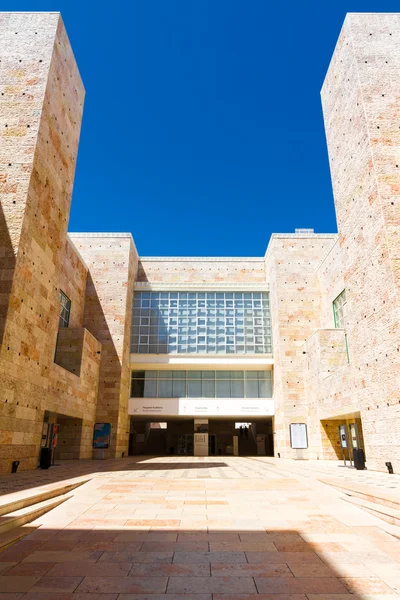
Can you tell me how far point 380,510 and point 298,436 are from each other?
68.7 feet

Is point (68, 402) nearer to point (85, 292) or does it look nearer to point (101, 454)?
point (101, 454)

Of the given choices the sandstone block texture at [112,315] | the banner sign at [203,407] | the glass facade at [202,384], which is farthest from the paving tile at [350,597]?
the glass facade at [202,384]

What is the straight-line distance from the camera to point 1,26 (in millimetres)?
17906

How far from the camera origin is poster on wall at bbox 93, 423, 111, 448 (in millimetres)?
26859

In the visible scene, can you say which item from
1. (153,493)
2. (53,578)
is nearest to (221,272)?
→ (153,493)

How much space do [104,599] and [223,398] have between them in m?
28.9

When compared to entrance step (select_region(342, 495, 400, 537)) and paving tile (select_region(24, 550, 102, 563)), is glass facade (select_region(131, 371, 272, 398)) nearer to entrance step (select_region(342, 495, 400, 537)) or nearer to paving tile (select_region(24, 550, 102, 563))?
entrance step (select_region(342, 495, 400, 537))

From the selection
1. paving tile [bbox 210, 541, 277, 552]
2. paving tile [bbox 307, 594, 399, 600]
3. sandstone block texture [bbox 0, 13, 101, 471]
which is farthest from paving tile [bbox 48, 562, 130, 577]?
sandstone block texture [bbox 0, 13, 101, 471]

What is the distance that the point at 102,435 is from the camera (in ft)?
88.7

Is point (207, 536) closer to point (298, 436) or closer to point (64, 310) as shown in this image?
point (298, 436)

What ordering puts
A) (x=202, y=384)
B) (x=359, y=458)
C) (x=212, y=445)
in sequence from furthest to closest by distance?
(x=212, y=445) < (x=202, y=384) < (x=359, y=458)

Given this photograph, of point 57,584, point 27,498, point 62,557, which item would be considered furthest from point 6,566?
point 27,498

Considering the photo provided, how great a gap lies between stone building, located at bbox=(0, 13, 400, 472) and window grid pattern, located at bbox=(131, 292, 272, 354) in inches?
4.6

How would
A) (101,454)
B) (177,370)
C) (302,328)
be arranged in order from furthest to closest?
(177,370) < (302,328) < (101,454)
